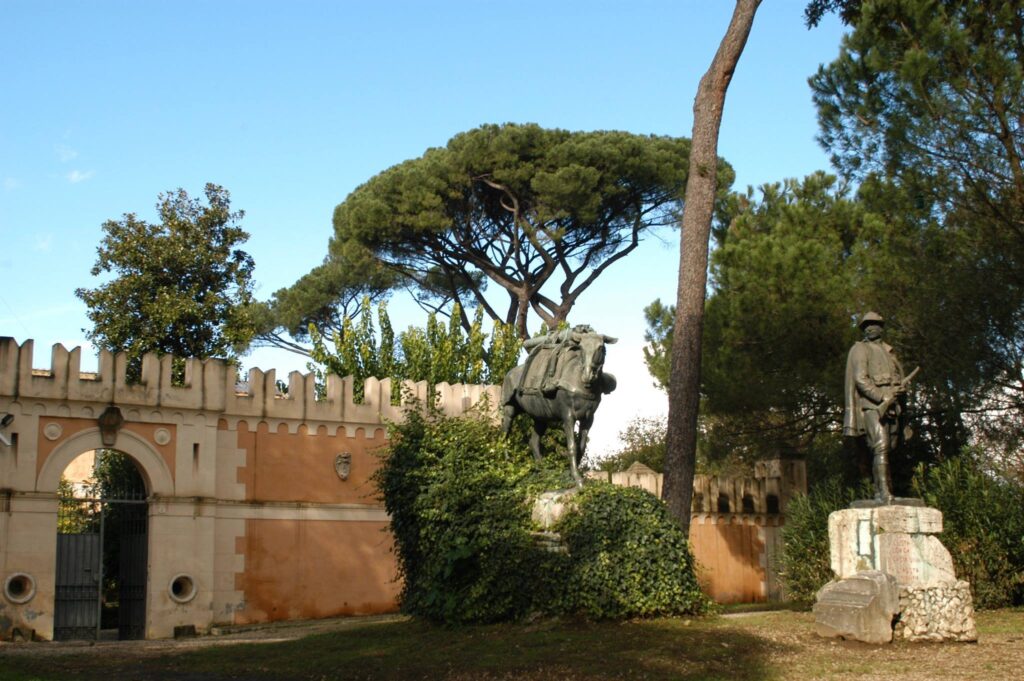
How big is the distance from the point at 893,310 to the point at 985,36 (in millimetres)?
3969

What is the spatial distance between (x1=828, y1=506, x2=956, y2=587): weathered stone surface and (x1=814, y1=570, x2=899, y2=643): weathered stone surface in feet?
1.33

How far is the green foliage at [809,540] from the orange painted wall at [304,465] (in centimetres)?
630

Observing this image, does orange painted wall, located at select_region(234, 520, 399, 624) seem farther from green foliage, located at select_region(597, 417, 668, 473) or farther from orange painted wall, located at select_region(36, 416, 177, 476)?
green foliage, located at select_region(597, 417, 668, 473)

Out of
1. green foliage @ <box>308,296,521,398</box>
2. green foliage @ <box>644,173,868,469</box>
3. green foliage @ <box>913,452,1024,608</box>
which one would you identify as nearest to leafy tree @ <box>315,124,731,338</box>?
green foliage @ <box>308,296,521,398</box>

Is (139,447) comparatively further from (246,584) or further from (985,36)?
(985,36)

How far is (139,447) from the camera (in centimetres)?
1662

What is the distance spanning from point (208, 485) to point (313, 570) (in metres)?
2.24

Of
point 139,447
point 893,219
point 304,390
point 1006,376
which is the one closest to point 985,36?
point 893,219

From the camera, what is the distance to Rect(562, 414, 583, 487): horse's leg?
39.5 feet

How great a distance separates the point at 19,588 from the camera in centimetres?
1540

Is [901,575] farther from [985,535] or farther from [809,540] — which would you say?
[809,540]

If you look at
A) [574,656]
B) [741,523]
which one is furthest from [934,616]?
[741,523]

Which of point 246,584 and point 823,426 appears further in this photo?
point 823,426

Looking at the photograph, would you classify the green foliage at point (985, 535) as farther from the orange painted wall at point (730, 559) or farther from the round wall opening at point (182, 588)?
the round wall opening at point (182, 588)
